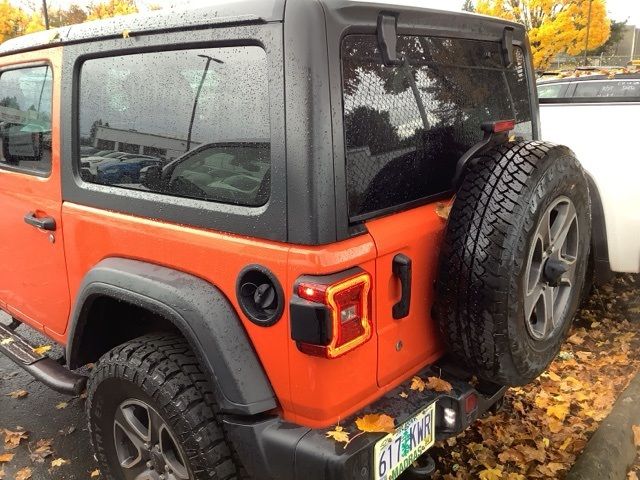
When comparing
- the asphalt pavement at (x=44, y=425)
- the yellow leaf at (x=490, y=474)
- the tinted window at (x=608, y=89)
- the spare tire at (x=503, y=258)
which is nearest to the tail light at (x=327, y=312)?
the spare tire at (x=503, y=258)

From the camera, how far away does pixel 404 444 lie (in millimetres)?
1984

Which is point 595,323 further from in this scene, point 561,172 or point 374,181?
point 374,181

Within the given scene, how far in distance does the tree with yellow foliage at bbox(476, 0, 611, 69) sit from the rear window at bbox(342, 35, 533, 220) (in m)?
20.5

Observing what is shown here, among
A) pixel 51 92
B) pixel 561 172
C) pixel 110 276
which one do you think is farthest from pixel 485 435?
pixel 51 92

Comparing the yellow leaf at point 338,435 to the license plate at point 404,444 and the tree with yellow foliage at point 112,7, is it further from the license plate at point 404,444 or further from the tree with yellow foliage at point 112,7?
the tree with yellow foliage at point 112,7

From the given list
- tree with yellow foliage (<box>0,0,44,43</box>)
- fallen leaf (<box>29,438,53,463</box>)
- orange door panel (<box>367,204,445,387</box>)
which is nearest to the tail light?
orange door panel (<box>367,204,445,387</box>)

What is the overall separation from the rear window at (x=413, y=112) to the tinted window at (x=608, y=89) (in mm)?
2643

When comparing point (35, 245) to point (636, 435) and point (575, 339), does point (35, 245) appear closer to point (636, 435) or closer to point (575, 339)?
point (636, 435)

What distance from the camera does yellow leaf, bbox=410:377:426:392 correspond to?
7.13ft

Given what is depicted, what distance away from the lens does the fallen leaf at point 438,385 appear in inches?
86.7

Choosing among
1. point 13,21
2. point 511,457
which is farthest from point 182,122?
point 13,21

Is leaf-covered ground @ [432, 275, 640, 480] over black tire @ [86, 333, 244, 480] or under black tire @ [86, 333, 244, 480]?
under

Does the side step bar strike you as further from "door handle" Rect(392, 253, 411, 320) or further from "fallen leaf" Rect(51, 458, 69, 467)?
"door handle" Rect(392, 253, 411, 320)

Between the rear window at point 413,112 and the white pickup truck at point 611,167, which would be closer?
the rear window at point 413,112
